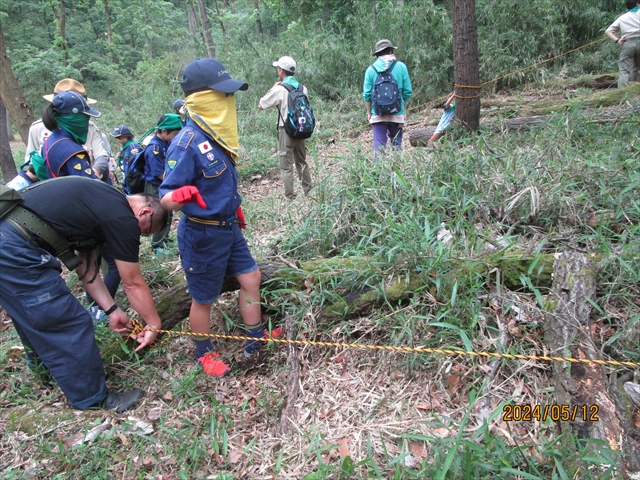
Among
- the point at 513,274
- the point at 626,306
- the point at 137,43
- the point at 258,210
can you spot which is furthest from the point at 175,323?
the point at 137,43

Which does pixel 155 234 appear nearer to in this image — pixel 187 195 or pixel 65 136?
pixel 65 136

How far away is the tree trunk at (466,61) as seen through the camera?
4.55 m

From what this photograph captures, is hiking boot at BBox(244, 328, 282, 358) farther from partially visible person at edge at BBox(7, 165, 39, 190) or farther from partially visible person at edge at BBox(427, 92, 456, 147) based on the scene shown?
partially visible person at edge at BBox(427, 92, 456, 147)

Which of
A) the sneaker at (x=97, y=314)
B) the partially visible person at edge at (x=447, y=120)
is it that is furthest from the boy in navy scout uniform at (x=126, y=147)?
the partially visible person at edge at (x=447, y=120)

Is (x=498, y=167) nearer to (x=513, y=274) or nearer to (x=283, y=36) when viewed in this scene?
(x=513, y=274)

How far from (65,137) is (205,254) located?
67.2 inches

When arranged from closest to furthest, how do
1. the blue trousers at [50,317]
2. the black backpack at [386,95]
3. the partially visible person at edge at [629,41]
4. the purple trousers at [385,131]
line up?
1. the blue trousers at [50,317]
2. the black backpack at [386,95]
3. the purple trousers at [385,131]
4. the partially visible person at edge at [629,41]

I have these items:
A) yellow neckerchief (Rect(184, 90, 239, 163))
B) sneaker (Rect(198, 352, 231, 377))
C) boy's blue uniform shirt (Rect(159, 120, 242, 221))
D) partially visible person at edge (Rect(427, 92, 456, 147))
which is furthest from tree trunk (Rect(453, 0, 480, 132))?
sneaker (Rect(198, 352, 231, 377))

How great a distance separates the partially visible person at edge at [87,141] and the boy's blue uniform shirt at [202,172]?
221cm

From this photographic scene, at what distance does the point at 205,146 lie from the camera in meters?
2.64

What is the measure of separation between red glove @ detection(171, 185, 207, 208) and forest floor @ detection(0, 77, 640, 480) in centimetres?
108

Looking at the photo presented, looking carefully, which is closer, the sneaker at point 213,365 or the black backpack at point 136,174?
the sneaker at point 213,365

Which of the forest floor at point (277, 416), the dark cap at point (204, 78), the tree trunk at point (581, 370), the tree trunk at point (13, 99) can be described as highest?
the tree trunk at point (13, 99)

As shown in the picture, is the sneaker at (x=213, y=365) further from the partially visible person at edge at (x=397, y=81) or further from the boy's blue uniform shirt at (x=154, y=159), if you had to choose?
the partially visible person at edge at (x=397, y=81)
